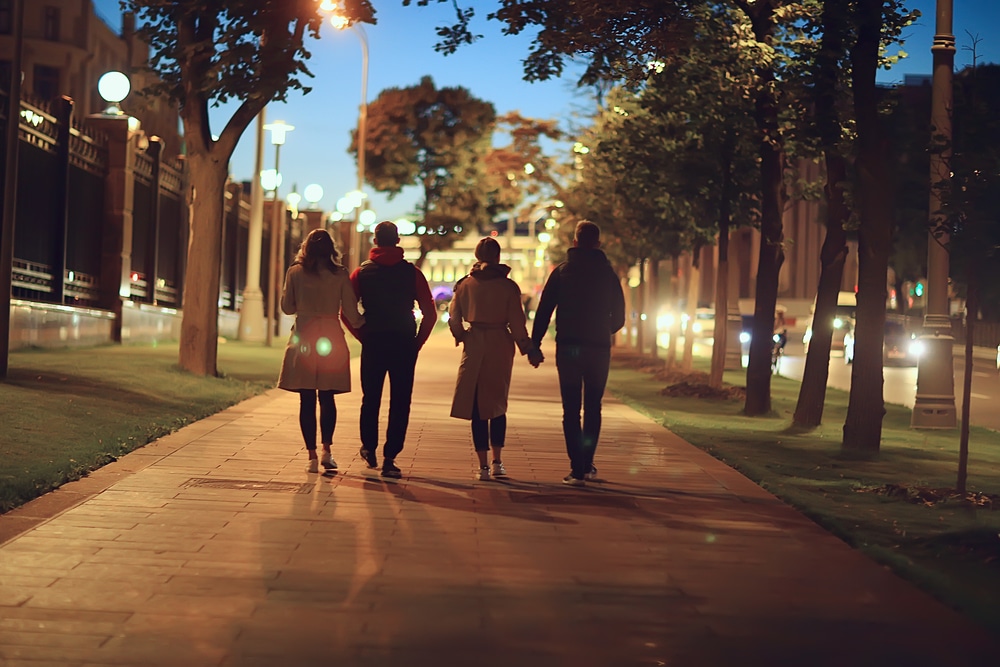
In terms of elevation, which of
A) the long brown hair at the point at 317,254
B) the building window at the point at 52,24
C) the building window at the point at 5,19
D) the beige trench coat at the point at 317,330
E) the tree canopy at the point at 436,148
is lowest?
the beige trench coat at the point at 317,330

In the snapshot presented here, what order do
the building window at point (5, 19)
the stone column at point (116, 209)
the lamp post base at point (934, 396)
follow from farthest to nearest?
1. the building window at point (5, 19)
2. the stone column at point (116, 209)
3. the lamp post base at point (934, 396)

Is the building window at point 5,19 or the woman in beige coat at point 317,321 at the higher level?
the building window at point 5,19

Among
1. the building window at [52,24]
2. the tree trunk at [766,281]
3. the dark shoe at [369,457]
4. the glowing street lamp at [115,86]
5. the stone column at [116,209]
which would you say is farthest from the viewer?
the building window at [52,24]

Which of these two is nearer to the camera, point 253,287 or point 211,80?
point 211,80

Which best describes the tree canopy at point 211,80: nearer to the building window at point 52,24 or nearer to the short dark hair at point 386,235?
the short dark hair at point 386,235

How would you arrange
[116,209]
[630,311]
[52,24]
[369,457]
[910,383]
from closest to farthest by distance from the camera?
1. [369,457]
2. [116,209]
3. [910,383]
4. [630,311]
5. [52,24]

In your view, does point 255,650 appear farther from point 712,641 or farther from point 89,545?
point 89,545

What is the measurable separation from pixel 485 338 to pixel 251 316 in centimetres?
2459

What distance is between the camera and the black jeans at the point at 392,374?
10.7 m

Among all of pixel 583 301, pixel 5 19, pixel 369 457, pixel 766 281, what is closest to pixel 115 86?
pixel 766 281

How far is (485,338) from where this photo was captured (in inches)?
420

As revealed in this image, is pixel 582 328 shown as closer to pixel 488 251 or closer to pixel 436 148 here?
pixel 488 251

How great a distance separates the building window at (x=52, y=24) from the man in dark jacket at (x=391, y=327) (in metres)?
62.0

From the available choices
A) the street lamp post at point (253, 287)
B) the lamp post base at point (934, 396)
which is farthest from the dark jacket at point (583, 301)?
the street lamp post at point (253, 287)
